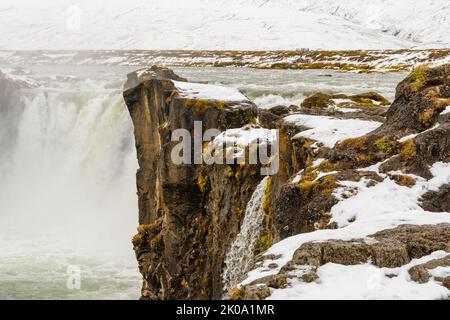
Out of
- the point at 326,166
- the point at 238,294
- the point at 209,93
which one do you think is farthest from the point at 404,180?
the point at 209,93

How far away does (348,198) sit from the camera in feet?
36.7

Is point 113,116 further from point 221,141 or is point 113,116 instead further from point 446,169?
point 446,169

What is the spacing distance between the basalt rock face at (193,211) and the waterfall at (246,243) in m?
0.47

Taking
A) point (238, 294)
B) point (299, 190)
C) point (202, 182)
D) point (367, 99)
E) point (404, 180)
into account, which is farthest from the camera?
point (367, 99)

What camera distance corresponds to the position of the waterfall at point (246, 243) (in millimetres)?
15750

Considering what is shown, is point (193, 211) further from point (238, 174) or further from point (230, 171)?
point (238, 174)

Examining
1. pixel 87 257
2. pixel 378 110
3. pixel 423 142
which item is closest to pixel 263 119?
pixel 378 110

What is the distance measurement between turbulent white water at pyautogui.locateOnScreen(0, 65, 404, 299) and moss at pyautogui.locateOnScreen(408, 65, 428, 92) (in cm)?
1844

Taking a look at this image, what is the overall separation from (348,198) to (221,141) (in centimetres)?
842

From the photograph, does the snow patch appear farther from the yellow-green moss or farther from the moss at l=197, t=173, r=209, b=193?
the yellow-green moss

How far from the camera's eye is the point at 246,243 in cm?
1623

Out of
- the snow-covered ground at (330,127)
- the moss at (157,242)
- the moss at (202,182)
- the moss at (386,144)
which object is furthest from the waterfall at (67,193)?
the moss at (386,144)

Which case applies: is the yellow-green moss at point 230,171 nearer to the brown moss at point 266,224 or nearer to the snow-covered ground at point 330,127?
the brown moss at point 266,224

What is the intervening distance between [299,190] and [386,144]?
2.57 metres
